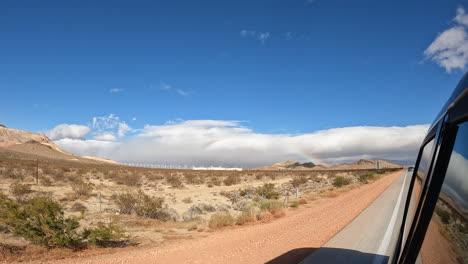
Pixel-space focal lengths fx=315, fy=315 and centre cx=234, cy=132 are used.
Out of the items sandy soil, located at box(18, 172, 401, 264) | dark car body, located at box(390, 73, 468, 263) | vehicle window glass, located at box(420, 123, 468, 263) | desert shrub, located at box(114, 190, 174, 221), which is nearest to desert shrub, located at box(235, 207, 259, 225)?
sandy soil, located at box(18, 172, 401, 264)

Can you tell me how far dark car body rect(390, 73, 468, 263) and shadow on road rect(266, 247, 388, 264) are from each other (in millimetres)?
5366

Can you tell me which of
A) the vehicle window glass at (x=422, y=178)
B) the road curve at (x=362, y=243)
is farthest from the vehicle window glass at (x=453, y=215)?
the road curve at (x=362, y=243)

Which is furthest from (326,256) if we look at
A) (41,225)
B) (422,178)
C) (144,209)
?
(144,209)

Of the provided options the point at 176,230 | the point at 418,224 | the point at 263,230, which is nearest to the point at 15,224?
the point at 176,230

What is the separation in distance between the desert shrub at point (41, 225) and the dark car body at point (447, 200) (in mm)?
10214

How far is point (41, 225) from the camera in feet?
32.8

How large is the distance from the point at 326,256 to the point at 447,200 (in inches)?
249

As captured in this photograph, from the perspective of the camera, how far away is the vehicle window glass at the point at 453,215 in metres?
1.39

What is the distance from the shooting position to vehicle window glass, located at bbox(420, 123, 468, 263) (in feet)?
4.57

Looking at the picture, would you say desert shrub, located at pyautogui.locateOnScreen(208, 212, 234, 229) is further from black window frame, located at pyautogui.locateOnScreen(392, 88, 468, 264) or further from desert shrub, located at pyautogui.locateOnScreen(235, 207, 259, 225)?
black window frame, located at pyautogui.locateOnScreen(392, 88, 468, 264)

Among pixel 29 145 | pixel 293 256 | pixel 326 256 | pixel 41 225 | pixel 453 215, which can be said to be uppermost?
pixel 29 145

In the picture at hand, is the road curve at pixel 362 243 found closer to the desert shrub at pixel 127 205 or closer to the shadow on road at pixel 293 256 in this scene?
the shadow on road at pixel 293 256

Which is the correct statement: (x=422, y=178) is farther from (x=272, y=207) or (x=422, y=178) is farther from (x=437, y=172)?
(x=272, y=207)

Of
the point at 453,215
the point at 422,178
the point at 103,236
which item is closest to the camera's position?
the point at 453,215
